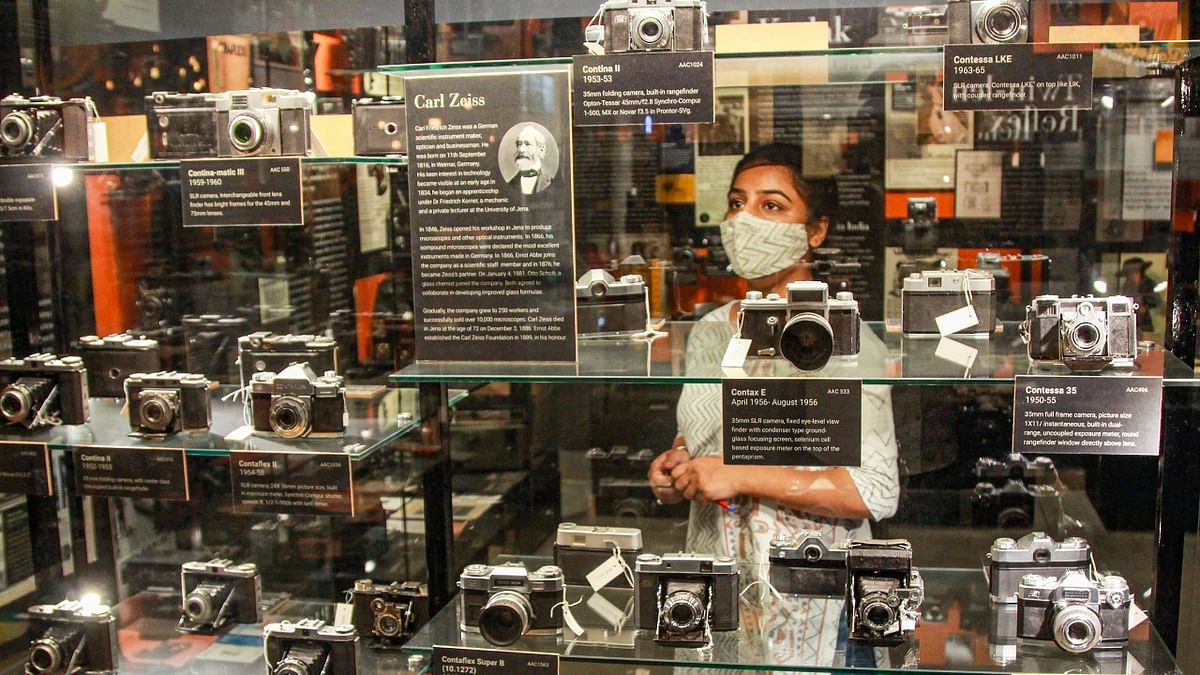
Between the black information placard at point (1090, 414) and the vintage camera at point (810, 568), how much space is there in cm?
61

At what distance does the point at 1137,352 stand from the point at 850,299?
0.65 m

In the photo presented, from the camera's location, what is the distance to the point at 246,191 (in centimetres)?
258

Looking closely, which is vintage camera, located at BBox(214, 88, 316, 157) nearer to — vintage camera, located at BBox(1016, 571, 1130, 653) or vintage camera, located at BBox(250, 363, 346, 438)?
vintage camera, located at BBox(250, 363, 346, 438)

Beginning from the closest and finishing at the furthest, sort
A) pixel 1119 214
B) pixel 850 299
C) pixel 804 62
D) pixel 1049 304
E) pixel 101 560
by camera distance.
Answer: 1. pixel 1049 304
2. pixel 850 299
3. pixel 804 62
4. pixel 1119 214
5. pixel 101 560

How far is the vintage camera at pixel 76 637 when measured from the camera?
2857 mm

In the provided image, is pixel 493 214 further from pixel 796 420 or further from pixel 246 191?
pixel 796 420

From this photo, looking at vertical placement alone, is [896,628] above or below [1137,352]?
below

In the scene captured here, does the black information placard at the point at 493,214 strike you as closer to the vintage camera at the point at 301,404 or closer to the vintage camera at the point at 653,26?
the vintage camera at the point at 653,26

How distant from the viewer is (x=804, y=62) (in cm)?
257

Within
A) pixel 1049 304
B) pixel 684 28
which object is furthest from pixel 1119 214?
pixel 684 28

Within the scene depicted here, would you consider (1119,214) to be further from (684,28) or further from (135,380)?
(135,380)

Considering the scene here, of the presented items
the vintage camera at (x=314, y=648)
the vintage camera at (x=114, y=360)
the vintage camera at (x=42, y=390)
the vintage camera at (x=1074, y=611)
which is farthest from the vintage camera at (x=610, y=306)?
the vintage camera at (x=42, y=390)

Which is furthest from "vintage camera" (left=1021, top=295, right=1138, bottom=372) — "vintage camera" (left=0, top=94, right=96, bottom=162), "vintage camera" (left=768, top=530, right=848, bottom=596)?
"vintage camera" (left=0, top=94, right=96, bottom=162)

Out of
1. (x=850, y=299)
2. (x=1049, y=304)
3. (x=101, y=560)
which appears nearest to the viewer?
(x=1049, y=304)
